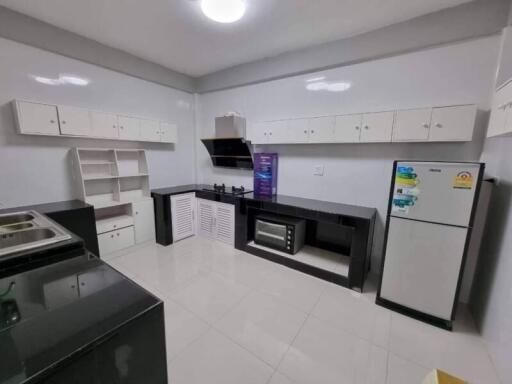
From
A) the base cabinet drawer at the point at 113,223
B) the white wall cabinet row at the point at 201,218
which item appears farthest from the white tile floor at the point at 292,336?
the white wall cabinet row at the point at 201,218

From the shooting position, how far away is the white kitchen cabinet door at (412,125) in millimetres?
2225

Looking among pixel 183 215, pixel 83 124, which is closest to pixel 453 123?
pixel 183 215

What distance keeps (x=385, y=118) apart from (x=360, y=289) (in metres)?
1.87

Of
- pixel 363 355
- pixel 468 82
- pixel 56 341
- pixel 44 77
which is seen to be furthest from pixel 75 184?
pixel 468 82

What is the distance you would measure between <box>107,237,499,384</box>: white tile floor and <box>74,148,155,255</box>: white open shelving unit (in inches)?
25.8

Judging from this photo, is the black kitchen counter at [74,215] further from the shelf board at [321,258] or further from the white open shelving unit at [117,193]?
the shelf board at [321,258]

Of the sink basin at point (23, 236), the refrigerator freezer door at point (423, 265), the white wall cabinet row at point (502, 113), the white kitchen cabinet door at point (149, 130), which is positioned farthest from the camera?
the white kitchen cabinet door at point (149, 130)

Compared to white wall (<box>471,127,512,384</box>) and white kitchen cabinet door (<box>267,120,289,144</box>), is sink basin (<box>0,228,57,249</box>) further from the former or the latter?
white wall (<box>471,127,512,384</box>)

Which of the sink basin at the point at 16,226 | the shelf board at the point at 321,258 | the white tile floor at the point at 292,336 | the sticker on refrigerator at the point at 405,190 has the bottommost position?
the white tile floor at the point at 292,336

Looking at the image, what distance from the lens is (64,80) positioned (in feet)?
8.98

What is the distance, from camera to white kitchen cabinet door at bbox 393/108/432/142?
7.30 feet

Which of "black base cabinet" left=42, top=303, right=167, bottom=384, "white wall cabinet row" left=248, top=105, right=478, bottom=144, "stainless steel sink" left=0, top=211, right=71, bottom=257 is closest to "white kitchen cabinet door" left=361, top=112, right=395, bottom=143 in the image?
"white wall cabinet row" left=248, top=105, right=478, bottom=144

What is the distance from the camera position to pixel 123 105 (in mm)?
3314

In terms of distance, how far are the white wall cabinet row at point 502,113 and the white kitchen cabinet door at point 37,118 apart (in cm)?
415
